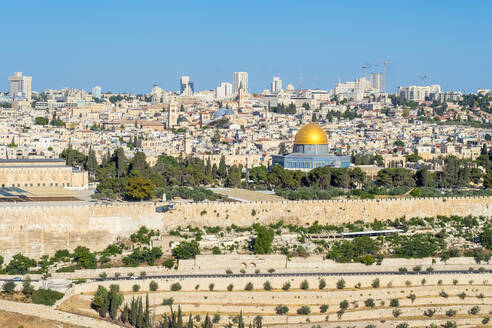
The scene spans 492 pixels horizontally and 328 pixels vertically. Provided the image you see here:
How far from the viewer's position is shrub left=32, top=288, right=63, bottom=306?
3116 centimetres

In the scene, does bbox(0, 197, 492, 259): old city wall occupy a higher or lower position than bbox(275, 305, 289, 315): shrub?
higher

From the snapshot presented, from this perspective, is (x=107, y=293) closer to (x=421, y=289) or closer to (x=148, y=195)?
(x=421, y=289)

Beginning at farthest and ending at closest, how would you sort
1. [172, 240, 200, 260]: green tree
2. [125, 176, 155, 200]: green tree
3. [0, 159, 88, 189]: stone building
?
1. [0, 159, 88, 189]: stone building
2. [125, 176, 155, 200]: green tree
3. [172, 240, 200, 260]: green tree

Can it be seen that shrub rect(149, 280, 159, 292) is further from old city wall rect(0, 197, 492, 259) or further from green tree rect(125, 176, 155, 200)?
green tree rect(125, 176, 155, 200)

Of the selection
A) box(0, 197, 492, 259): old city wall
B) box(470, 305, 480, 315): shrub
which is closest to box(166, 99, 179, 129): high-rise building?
box(0, 197, 492, 259): old city wall

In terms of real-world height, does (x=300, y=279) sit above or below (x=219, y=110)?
below

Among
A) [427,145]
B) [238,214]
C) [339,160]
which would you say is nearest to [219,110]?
[427,145]

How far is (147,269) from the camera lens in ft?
115

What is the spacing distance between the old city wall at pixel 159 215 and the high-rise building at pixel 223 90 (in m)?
126

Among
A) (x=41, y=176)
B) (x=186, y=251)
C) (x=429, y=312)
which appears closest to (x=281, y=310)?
(x=429, y=312)

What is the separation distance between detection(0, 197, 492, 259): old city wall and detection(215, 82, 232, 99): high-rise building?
4942 inches

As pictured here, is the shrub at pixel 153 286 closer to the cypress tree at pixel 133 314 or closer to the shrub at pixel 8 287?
the cypress tree at pixel 133 314

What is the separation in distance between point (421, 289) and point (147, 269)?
30.2ft

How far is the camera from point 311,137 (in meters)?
60.8
